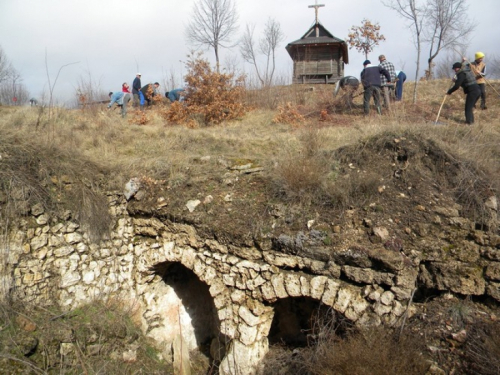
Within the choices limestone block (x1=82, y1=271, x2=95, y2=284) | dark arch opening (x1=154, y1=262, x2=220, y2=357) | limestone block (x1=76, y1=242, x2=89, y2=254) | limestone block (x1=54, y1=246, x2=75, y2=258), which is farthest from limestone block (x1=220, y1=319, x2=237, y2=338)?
limestone block (x1=54, y1=246, x2=75, y2=258)

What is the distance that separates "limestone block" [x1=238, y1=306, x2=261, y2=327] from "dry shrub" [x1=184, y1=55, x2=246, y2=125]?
6728 millimetres

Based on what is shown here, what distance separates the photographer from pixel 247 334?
458 centimetres

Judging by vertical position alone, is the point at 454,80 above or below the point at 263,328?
above

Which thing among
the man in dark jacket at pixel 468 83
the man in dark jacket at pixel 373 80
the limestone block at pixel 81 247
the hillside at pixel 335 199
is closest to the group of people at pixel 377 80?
the man in dark jacket at pixel 373 80

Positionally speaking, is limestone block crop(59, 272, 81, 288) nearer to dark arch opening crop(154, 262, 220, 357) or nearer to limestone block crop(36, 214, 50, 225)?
limestone block crop(36, 214, 50, 225)

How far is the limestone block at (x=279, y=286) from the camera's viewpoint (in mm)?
4391

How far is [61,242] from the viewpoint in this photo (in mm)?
4898

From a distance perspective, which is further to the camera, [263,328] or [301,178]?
[301,178]

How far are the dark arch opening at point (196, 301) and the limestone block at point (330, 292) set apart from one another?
249 centimetres

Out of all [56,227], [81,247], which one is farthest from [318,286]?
[56,227]

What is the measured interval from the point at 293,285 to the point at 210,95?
7609 millimetres

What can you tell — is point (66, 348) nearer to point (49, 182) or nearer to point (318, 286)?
point (49, 182)

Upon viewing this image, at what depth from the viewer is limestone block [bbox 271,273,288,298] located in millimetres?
4391

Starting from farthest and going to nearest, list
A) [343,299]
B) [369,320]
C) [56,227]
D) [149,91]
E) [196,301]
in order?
[149,91] → [196,301] → [56,227] → [343,299] → [369,320]
